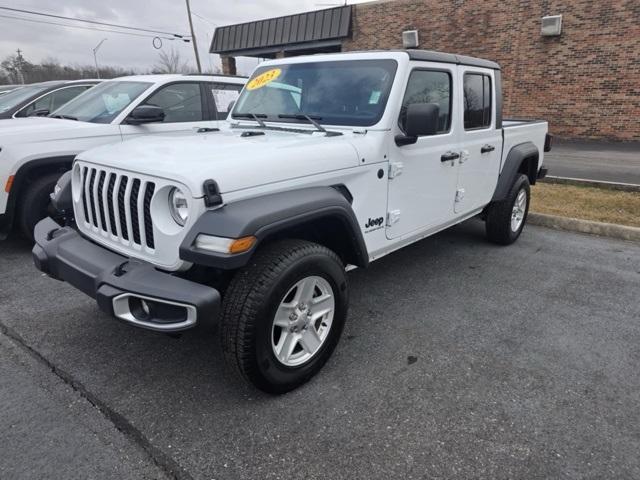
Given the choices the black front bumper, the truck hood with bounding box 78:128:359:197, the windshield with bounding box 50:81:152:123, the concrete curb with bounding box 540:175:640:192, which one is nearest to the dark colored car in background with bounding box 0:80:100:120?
the windshield with bounding box 50:81:152:123

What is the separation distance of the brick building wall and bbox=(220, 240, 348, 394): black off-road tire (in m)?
15.0

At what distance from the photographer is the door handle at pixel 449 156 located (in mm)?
3795

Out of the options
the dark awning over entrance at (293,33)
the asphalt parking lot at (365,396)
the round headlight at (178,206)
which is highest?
the dark awning over entrance at (293,33)

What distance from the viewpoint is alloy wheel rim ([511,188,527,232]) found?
209 inches

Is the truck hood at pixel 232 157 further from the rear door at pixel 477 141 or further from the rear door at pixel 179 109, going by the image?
the rear door at pixel 179 109

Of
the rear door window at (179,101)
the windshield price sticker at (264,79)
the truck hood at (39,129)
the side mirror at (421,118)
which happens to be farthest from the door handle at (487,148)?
the truck hood at (39,129)

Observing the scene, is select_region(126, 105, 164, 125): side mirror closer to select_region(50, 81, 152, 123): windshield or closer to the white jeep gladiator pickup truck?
select_region(50, 81, 152, 123): windshield

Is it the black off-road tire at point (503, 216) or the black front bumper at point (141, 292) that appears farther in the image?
the black off-road tire at point (503, 216)

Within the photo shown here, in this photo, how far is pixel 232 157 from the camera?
250cm

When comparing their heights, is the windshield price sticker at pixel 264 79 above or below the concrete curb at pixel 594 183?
above

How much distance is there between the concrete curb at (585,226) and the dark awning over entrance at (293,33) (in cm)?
1461

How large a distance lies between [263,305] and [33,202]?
3645 millimetres

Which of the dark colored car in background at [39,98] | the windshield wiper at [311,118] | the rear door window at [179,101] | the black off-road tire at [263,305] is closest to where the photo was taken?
the black off-road tire at [263,305]

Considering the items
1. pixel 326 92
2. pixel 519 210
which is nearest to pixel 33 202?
pixel 326 92
